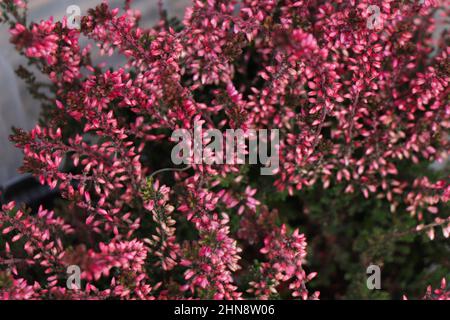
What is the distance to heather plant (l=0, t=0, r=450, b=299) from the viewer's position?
2.00 metres

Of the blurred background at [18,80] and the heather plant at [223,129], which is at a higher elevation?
the blurred background at [18,80]

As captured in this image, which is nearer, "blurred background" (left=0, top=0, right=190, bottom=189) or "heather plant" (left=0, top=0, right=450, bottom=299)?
"heather plant" (left=0, top=0, right=450, bottom=299)

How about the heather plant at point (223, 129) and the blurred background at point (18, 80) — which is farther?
the blurred background at point (18, 80)

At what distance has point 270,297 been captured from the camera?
232cm

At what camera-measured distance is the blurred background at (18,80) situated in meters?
2.86

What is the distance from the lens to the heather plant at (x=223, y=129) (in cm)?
200

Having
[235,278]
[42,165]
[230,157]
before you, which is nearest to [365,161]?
[230,157]

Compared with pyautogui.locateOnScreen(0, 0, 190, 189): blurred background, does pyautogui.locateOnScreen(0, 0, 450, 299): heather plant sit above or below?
below

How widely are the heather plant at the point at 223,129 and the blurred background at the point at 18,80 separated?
0.40 m

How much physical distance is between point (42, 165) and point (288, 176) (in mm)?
1321

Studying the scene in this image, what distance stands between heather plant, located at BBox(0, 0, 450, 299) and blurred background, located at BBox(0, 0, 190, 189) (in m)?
0.40

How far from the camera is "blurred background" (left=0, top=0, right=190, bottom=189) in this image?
2857 mm

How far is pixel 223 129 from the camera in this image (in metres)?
2.64

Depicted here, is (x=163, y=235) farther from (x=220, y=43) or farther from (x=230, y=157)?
(x=220, y=43)
